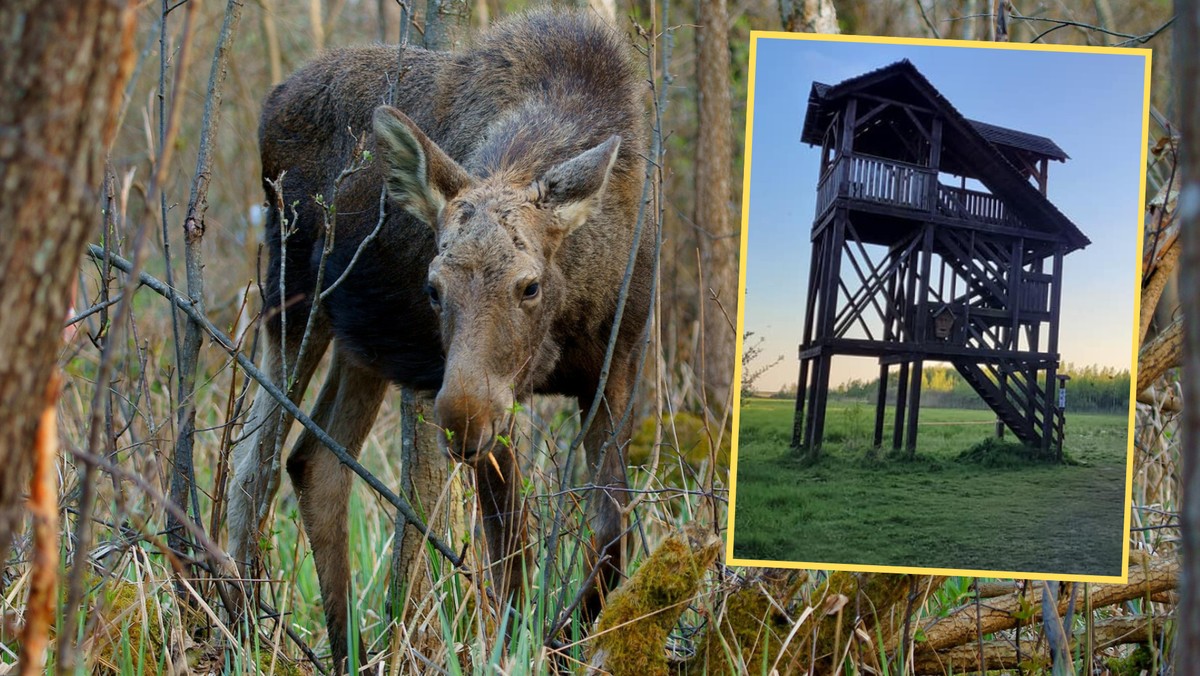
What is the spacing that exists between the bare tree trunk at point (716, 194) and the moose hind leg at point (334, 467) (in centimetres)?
413

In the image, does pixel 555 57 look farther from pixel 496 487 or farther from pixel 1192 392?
pixel 1192 392

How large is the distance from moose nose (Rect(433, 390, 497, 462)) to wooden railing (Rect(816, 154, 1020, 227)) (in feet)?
4.60

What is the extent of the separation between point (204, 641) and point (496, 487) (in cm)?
138

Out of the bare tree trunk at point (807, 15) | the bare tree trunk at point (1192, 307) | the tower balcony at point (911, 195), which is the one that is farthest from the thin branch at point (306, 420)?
the bare tree trunk at point (807, 15)

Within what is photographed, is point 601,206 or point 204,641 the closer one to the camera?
point 204,641

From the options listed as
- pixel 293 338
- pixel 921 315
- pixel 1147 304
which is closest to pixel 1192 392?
pixel 921 315

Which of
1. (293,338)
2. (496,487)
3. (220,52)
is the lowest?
(496,487)

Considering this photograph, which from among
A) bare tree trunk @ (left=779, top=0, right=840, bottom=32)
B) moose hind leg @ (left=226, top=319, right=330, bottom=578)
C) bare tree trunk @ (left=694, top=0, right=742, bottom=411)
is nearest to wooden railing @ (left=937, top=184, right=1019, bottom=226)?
moose hind leg @ (left=226, top=319, right=330, bottom=578)

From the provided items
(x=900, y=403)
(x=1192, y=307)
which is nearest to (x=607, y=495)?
(x=900, y=403)

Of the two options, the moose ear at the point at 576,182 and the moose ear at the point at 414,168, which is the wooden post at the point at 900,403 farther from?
the moose ear at the point at 414,168

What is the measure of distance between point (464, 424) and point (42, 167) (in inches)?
83.9

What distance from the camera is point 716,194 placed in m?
10.4

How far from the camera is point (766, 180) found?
3811 mm

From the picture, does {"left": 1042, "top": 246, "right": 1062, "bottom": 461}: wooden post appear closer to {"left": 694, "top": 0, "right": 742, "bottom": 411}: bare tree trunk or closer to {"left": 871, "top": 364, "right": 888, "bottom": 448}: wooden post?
{"left": 871, "top": 364, "right": 888, "bottom": 448}: wooden post
